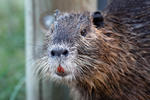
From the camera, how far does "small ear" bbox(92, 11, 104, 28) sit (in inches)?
109

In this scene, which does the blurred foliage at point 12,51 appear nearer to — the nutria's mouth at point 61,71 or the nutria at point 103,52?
the nutria at point 103,52

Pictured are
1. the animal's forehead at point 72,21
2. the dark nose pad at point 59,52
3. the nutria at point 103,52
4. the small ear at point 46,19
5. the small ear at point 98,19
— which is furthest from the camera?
the small ear at point 46,19

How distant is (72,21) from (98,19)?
9.5 inches

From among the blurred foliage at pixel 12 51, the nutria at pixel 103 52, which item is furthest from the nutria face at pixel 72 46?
the blurred foliage at pixel 12 51

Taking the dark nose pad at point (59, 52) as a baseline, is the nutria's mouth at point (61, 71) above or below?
below

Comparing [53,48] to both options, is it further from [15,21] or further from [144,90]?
[15,21]

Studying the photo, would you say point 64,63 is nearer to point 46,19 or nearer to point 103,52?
point 103,52

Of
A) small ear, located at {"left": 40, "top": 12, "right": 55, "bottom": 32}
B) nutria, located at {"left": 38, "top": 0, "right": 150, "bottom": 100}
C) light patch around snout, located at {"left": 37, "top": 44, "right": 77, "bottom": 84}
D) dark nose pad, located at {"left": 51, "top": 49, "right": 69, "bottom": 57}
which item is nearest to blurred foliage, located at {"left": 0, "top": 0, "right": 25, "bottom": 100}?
small ear, located at {"left": 40, "top": 12, "right": 55, "bottom": 32}

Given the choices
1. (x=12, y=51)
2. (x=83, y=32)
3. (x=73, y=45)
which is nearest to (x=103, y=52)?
(x=83, y=32)

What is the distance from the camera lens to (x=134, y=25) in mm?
3102

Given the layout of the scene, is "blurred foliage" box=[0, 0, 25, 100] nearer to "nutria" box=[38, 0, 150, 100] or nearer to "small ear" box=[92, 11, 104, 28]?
"nutria" box=[38, 0, 150, 100]

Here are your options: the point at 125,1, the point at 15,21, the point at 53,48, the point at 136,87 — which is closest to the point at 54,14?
the point at 53,48

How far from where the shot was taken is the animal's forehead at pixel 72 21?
267cm

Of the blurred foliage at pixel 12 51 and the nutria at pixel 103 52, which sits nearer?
the nutria at pixel 103 52
